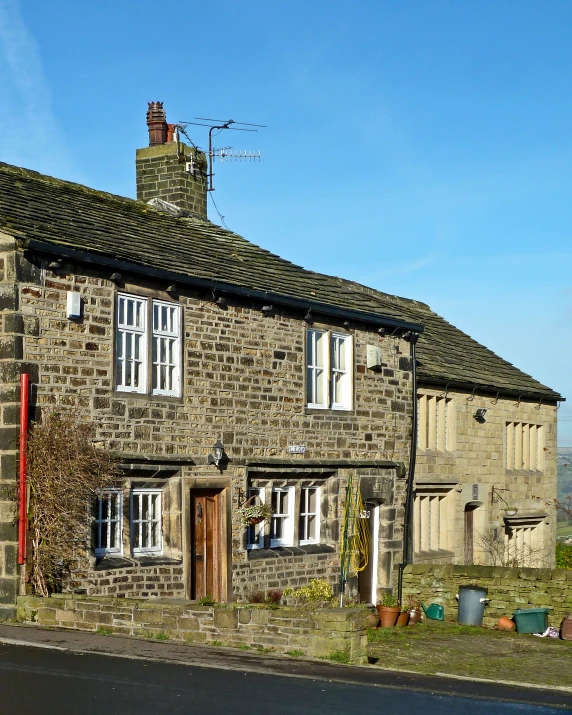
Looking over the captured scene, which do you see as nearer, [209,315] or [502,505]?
[209,315]

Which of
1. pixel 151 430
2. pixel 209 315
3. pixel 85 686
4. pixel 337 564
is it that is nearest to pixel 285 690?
pixel 85 686

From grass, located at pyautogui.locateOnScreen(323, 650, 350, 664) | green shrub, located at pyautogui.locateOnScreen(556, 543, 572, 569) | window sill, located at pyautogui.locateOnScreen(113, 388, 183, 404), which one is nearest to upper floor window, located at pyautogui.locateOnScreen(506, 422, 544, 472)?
green shrub, located at pyautogui.locateOnScreen(556, 543, 572, 569)

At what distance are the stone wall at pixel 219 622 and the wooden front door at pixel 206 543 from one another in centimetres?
372

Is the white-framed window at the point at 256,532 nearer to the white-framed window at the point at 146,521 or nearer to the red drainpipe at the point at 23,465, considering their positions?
the white-framed window at the point at 146,521

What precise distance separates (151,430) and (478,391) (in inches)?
431

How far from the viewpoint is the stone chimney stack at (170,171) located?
2412 cm

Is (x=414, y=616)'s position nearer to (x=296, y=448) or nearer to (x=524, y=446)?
(x=296, y=448)

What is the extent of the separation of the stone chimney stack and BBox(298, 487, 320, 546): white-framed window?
271 inches

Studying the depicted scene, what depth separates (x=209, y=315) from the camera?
59.5 ft

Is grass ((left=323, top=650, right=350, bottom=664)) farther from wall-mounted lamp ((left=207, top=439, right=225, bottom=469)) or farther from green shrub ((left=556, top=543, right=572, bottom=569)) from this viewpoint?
green shrub ((left=556, top=543, right=572, bottom=569))

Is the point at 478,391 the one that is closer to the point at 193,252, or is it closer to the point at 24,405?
the point at 193,252

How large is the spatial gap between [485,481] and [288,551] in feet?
26.6

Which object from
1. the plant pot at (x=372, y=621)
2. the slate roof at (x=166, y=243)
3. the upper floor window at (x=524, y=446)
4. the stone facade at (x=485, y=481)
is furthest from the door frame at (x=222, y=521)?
the upper floor window at (x=524, y=446)

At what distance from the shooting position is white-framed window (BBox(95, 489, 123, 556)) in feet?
52.4
